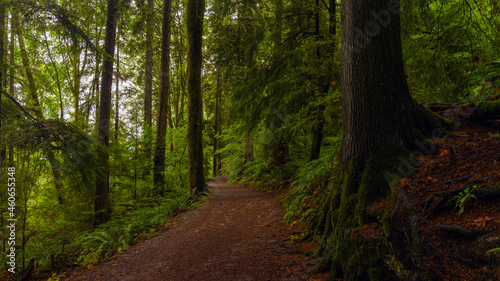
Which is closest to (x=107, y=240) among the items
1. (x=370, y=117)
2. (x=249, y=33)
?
(x=370, y=117)

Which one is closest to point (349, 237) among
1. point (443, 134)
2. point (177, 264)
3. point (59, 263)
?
point (443, 134)

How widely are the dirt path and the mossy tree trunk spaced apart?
2.24 feet

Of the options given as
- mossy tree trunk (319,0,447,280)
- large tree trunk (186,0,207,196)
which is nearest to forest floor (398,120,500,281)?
mossy tree trunk (319,0,447,280)

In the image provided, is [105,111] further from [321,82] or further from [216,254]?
[321,82]

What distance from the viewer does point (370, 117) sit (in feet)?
11.2

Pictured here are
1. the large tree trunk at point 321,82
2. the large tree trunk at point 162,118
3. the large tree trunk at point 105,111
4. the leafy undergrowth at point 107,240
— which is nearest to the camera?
the leafy undergrowth at point 107,240

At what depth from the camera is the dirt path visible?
11.2 feet

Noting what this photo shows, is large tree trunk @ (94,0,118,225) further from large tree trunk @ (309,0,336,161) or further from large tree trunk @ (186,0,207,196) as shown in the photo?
large tree trunk @ (309,0,336,161)

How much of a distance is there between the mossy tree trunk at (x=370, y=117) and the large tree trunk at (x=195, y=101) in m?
6.46

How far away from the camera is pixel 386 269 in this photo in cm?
241

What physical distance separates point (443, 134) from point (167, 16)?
11426mm

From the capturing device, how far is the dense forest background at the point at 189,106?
4879 mm

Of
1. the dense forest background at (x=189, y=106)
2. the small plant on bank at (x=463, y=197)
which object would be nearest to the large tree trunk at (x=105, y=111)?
the dense forest background at (x=189, y=106)

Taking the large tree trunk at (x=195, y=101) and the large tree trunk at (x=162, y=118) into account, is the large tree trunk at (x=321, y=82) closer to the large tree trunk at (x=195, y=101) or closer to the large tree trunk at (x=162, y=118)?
the large tree trunk at (x=195, y=101)
